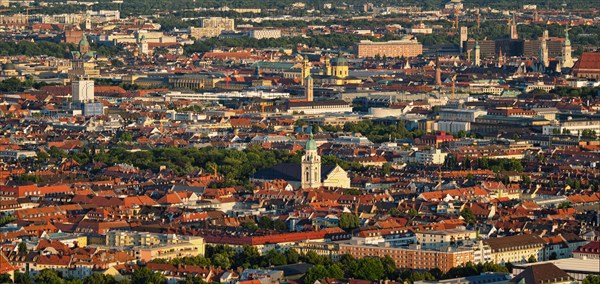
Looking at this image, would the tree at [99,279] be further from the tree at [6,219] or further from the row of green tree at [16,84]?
the row of green tree at [16,84]

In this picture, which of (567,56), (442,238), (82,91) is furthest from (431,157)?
(567,56)

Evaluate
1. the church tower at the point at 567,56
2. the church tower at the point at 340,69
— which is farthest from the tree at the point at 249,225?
the church tower at the point at 567,56

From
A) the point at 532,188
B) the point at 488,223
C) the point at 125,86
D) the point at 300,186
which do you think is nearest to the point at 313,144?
the point at 300,186

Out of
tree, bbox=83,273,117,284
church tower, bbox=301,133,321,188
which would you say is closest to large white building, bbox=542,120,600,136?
church tower, bbox=301,133,321,188

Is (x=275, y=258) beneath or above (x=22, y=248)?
above

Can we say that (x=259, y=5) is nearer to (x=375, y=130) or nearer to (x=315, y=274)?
(x=375, y=130)

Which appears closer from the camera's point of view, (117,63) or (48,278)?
(48,278)
